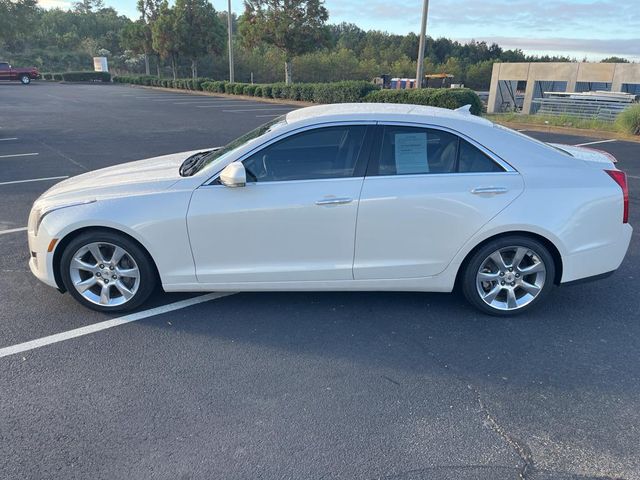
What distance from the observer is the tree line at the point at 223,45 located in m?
29.2

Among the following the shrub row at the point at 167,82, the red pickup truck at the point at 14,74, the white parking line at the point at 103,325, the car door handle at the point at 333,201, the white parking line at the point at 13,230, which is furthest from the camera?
the red pickup truck at the point at 14,74

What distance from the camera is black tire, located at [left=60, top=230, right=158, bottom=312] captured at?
365 centimetres

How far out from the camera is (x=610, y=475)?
236 cm

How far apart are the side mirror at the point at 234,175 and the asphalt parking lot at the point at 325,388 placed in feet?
3.50

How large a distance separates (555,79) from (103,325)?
4401cm

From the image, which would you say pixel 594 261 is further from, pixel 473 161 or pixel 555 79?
pixel 555 79

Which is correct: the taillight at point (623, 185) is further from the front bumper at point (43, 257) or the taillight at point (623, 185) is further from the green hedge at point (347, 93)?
the green hedge at point (347, 93)

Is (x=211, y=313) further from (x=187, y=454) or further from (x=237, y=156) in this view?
(x=187, y=454)

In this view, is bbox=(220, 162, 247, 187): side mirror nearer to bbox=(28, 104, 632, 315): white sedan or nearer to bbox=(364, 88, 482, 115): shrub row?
bbox=(28, 104, 632, 315): white sedan

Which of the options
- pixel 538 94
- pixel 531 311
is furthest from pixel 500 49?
pixel 531 311

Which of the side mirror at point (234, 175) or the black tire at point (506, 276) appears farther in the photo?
the black tire at point (506, 276)

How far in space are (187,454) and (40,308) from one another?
2.19m

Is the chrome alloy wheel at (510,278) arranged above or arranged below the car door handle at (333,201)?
below

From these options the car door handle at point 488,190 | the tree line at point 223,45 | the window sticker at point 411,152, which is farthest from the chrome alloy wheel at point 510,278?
the tree line at point 223,45
